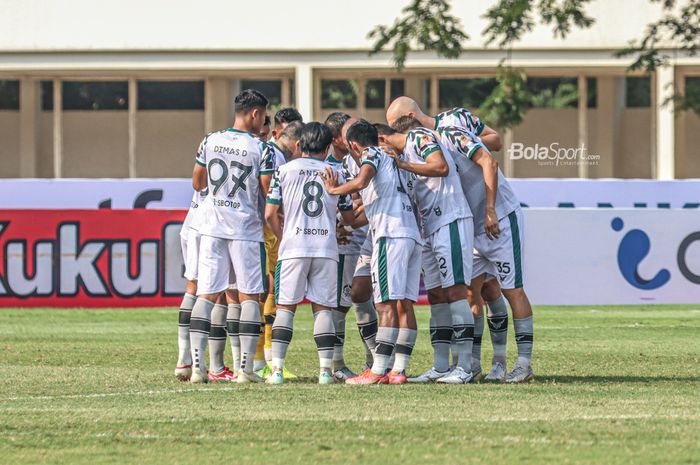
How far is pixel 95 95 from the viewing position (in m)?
35.7

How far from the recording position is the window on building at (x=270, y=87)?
115 feet

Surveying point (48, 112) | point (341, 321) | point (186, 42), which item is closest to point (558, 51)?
point (186, 42)

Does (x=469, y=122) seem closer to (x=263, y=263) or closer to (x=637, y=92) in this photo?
(x=263, y=263)

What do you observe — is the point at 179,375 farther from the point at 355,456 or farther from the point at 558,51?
the point at 558,51

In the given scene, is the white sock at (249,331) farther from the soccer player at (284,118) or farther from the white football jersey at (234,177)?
the soccer player at (284,118)

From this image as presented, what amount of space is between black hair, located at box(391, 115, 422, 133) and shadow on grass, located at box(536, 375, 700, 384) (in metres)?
2.01

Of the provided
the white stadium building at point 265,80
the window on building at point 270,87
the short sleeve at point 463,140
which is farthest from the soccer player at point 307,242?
the window on building at point 270,87

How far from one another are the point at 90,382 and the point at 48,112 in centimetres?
2619

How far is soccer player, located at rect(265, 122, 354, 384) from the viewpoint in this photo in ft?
33.3

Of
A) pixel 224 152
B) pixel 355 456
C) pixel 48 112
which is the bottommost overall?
pixel 355 456

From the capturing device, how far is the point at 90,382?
10625mm

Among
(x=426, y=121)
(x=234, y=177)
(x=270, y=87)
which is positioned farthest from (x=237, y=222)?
(x=270, y=87)

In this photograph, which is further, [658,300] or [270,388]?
[658,300]

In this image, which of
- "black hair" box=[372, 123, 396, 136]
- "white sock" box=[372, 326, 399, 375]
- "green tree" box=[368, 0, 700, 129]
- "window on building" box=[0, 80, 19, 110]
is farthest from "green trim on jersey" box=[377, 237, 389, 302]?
"window on building" box=[0, 80, 19, 110]
